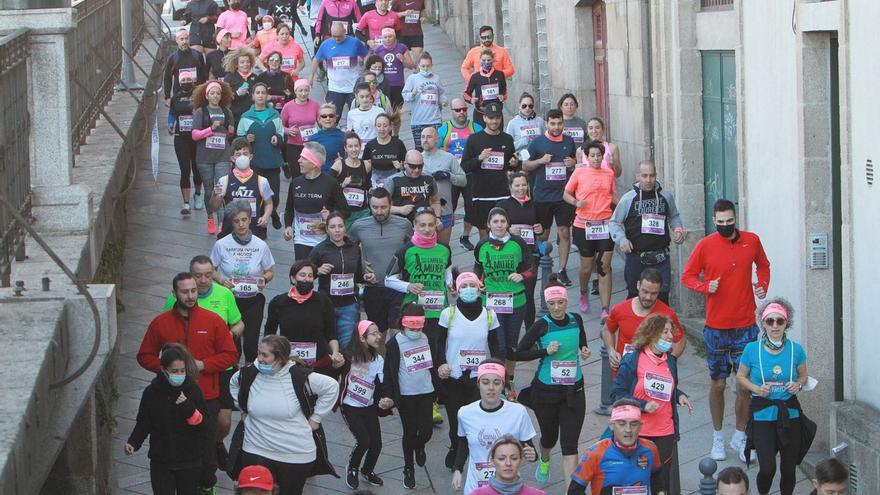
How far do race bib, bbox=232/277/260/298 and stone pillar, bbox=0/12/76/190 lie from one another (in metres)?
2.65

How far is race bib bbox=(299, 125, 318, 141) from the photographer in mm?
17656

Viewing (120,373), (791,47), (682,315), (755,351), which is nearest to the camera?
(755,351)

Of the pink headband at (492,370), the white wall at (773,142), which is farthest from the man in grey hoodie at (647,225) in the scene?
the pink headband at (492,370)

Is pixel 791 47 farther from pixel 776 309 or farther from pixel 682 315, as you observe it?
pixel 682 315

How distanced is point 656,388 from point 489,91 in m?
10.3

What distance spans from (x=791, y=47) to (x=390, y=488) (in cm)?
459

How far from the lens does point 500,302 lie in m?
13.1

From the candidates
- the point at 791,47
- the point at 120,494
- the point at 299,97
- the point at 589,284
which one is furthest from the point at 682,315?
the point at 120,494

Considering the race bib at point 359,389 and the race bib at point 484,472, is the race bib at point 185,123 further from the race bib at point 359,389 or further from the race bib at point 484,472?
the race bib at point 484,472

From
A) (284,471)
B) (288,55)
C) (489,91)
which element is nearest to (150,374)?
(284,471)

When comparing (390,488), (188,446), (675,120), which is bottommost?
(390,488)

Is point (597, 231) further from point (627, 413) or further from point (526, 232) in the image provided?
point (627, 413)

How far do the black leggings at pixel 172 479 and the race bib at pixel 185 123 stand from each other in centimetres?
781

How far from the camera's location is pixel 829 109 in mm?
12398
